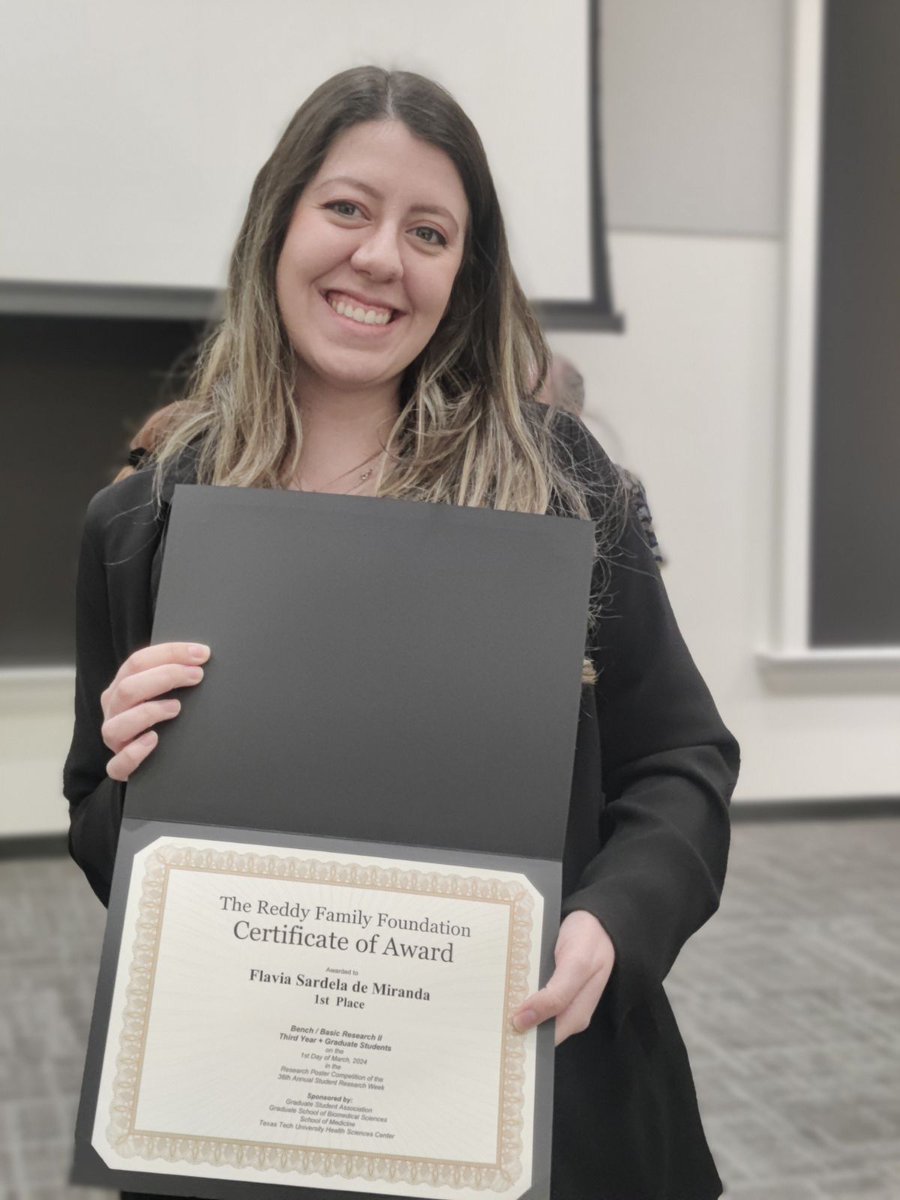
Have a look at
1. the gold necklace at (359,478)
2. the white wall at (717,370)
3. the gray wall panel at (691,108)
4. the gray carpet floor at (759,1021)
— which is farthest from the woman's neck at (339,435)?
the gray wall panel at (691,108)

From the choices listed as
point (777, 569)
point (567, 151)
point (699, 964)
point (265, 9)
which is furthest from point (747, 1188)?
point (265, 9)

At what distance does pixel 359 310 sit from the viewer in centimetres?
105

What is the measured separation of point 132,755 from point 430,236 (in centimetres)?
46

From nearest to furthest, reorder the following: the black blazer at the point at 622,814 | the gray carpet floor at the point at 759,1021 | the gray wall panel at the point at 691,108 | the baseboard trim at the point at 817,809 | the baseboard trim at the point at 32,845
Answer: the black blazer at the point at 622,814 < the gray carpet floor at the point at 759,1021 < the baseboard trim at the point at 32,845 < the gray wall panel at the point at 691,108 < the baseboard trim at the point at 817,809

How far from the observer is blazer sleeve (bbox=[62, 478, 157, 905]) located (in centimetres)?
107

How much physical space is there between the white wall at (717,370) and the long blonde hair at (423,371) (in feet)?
12.8

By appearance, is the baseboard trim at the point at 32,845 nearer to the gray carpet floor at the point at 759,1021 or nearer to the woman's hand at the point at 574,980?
the gray carpet floor at the point at 759,1021

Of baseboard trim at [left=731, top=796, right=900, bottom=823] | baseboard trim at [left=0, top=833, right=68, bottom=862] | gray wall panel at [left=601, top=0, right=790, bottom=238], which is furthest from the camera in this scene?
baseboard trim at [left=731, top=796, right=900, bottom=823]

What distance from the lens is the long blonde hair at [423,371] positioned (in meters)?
1.05

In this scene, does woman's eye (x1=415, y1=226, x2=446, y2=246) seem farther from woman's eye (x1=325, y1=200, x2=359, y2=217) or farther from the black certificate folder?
the black certificate folder

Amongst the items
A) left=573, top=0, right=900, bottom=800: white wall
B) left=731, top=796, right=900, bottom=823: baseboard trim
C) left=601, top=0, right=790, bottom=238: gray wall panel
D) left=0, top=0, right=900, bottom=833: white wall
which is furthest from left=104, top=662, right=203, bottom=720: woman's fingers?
left=731, top=796, right=900, bottom=823: baseboard trim

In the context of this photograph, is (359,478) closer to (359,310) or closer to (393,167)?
(359,310)

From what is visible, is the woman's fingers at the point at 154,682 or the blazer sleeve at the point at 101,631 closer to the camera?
the woman's fingers at the point at 154,682

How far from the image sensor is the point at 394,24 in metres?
4.64
